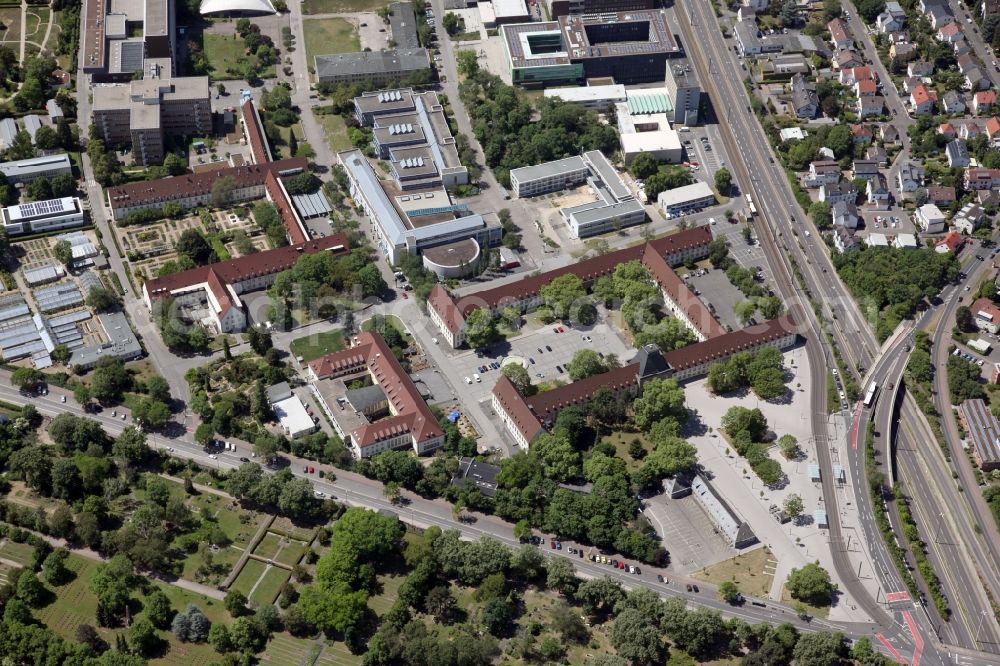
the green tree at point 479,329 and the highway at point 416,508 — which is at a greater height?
the green tree at point 479,329

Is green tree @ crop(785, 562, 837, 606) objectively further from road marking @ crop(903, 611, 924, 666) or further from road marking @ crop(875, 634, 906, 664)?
road marking @ crop(903, 611, 924, 666)

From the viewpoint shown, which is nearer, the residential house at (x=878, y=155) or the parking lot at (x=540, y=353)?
the parking lot at (x=540, y=353)

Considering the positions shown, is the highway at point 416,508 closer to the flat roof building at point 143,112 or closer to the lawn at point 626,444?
the lawn at point 626,444

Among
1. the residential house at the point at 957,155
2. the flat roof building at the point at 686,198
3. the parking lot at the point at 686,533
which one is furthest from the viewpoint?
the residential house at the point at 957,155

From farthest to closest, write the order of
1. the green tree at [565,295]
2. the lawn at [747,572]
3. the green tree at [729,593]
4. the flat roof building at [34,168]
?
the flat roof building at [34,168]
the green tree at [565,295]
the lawn at [747,572]
the green tree at [729,593]

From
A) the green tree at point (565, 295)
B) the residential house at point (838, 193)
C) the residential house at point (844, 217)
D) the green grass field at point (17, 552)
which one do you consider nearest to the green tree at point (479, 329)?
the green tree at point (565, 295)

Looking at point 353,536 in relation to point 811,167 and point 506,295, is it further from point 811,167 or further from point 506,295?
point 811,167
